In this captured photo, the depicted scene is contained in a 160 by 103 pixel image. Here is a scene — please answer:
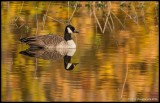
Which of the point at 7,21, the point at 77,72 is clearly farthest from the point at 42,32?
the point at 77,72

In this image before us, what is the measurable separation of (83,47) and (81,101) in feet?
19.3

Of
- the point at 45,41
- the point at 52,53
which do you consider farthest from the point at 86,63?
the point at 45,41

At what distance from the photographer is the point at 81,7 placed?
86.4 feet

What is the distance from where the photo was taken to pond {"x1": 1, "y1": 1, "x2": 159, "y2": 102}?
11.2 metres

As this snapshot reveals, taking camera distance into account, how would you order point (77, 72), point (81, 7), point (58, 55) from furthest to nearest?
point (81, 7) → point (58, 55) → point (77, 72)

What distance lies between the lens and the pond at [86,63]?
11.2 metres

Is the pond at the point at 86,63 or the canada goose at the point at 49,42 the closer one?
the pond at the point at 86,63

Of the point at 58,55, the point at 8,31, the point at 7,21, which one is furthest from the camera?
the point at 7,21

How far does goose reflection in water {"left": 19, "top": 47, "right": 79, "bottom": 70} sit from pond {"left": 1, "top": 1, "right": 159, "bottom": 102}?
20 mm

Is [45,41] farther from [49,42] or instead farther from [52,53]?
[52,53]

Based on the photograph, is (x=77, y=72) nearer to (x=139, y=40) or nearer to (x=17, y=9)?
(x=139, y=40)

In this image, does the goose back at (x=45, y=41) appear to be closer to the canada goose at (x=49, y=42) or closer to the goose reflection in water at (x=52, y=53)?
the canada goose at (x=49, y=42)

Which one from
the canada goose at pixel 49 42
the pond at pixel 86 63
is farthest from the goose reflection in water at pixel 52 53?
the canada goose at pixel 49 42

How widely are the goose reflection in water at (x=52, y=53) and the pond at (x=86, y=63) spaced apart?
0.02 meters
